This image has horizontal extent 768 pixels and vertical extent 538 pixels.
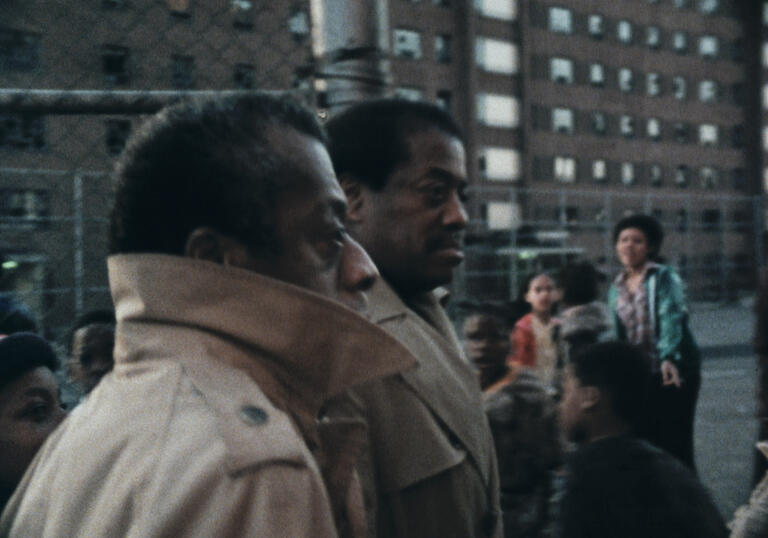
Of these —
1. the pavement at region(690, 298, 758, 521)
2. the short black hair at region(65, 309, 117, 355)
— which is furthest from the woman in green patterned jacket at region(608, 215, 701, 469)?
the short black hair at region(65, 309, 117, 355)

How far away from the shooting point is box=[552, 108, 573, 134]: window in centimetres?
4434

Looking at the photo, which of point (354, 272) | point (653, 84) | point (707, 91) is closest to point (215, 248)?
point (354, 272)

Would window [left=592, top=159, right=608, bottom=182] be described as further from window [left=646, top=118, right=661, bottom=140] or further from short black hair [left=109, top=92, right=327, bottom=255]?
short black hair [left=109, top=92, right=327, bottom=255]

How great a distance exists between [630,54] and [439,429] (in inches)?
1935

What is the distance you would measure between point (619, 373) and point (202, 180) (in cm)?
220

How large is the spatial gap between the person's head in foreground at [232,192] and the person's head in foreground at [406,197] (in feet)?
2.44

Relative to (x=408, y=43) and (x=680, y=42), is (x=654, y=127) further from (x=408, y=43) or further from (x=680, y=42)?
(x=408, y=43)

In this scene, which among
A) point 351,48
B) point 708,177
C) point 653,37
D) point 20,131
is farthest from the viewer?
point 708,177

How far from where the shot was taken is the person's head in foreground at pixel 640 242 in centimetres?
506

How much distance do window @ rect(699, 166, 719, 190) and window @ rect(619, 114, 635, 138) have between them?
20.5ft

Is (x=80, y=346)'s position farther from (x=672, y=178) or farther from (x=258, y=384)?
(x=672, y=178)

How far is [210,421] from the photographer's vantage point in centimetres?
92

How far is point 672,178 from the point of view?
48.8 metres

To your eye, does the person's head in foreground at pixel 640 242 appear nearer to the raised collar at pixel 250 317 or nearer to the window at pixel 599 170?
the raised collar at pixel 250 317
